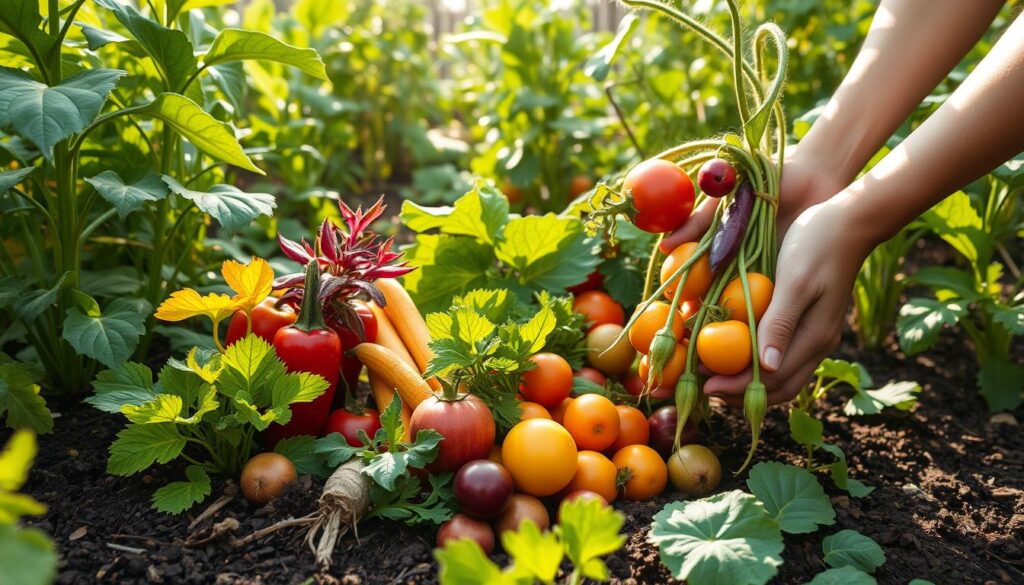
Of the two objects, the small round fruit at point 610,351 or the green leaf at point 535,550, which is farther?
the small round fruit at point 610,351

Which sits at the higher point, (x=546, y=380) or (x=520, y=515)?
(x=546, y=380)

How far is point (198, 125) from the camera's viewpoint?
71.6 inches

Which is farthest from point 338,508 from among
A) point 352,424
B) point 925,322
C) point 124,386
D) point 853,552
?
point 925,322

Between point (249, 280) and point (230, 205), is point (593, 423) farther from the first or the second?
point (230, 205)

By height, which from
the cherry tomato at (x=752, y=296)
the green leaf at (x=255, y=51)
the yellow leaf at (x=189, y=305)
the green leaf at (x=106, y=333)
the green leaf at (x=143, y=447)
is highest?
the green leaf at (x=255, y=51)

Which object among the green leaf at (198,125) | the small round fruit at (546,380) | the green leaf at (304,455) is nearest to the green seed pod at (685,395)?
the small round fruit at (546,380)

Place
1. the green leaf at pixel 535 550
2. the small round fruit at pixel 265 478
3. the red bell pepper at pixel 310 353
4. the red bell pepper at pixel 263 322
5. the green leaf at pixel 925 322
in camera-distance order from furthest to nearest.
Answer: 1. the green leaf at pixel 925 322
2. the red bell pepper at pixel 263 322
3. the red bell pepper at pixel 310 353
4. the small round fruit at pixel 265 478
5. the green leaf at pixel 535 550

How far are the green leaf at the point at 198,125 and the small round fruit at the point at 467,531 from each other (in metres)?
0.85

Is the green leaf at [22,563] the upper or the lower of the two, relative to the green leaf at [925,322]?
upper

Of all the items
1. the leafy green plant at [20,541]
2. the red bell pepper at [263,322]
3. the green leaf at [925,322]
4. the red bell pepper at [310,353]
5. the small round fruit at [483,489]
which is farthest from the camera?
the green leaf at [925,322]

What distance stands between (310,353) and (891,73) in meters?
1.52

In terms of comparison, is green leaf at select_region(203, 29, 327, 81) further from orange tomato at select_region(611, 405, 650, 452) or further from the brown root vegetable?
orange tomato at select_region(611, 405, 650, 452)

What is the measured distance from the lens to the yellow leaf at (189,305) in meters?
1.73

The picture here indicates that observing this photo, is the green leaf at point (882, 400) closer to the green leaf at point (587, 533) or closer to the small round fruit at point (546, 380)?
the small round fruit at point (546, 380)
